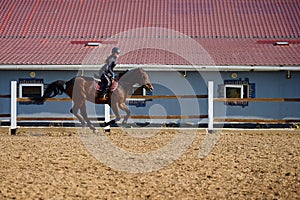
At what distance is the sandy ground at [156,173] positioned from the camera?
635 centimetres

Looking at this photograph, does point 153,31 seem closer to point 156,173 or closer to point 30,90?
point 30,90

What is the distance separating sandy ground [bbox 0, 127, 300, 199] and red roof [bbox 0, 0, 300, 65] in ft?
25.7

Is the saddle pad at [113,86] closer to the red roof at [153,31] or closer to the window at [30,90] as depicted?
the red roof at [153,31]

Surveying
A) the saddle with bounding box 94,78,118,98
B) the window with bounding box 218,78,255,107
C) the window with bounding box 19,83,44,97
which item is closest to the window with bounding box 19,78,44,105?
the window with bounding box 19,83,44,97

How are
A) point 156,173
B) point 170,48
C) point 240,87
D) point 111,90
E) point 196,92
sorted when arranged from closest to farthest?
point 156,173 → point 111,90 → point 196,92 → point 240,87 → point 170,48

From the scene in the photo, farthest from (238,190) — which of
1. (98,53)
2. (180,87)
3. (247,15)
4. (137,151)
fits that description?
(247,15)

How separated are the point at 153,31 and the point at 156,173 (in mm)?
15331

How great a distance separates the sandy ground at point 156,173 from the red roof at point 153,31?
783cm

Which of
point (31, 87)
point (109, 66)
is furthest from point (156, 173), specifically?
point (31, 87)

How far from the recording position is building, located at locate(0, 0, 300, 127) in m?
19.1

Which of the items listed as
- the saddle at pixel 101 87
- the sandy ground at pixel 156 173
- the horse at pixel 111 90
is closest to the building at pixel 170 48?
the horse at pixel 111 90

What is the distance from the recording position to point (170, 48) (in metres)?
20.8

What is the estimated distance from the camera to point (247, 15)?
77.1 feet

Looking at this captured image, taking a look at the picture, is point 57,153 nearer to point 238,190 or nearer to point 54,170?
point 54,170
